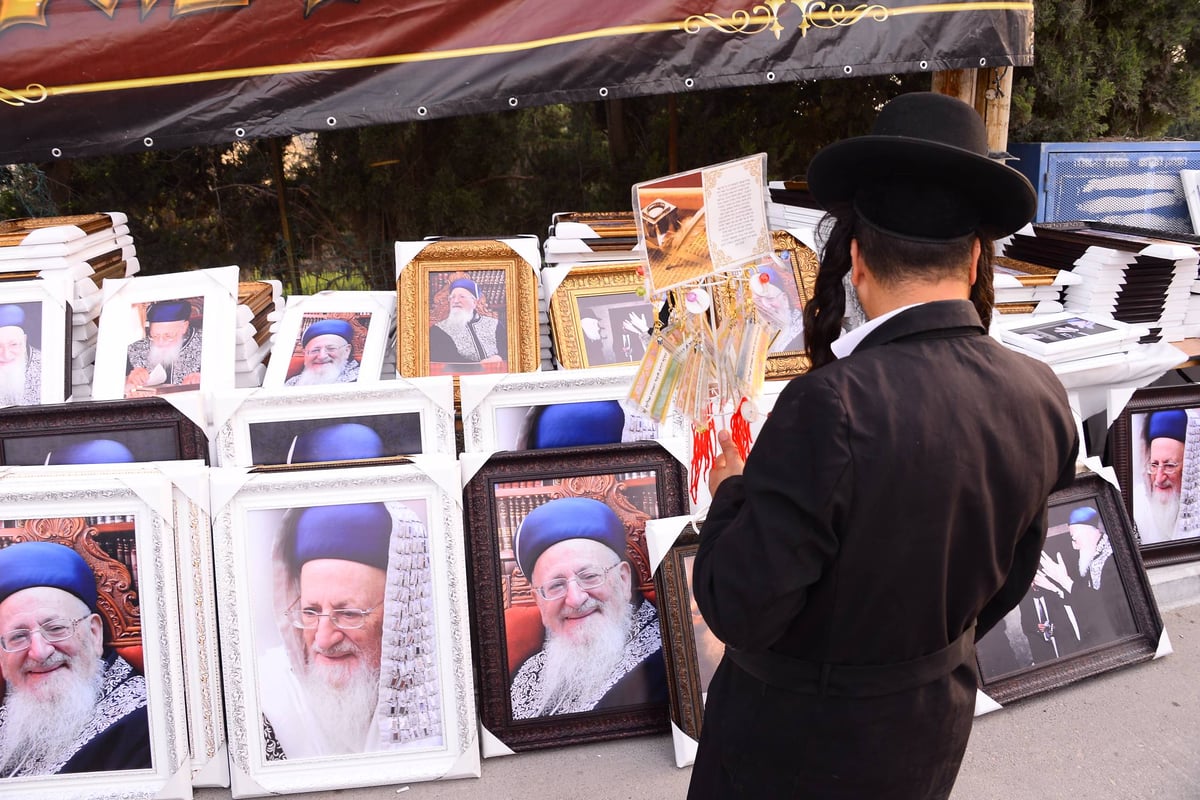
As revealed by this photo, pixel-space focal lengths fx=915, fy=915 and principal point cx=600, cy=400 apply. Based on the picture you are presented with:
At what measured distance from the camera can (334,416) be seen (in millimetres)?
2604

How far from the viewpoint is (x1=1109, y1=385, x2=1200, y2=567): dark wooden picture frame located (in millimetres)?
3234

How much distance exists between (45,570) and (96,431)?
43 centimetres

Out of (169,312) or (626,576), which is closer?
(626,576)

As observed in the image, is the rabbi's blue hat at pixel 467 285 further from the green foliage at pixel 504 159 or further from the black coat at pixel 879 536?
the green foliage at pixel 504 159

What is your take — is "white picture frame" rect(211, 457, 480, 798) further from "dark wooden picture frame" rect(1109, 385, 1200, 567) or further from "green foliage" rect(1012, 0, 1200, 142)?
"green foliage" rect(1012, 0, 1200, 142)

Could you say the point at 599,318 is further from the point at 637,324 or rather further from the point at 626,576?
the point at 626,576

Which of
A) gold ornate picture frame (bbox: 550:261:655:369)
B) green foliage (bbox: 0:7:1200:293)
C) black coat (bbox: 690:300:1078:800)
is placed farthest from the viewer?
green foliage (bbox: 0:7:1200:293)

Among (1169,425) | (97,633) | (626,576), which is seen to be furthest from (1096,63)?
(97,633)

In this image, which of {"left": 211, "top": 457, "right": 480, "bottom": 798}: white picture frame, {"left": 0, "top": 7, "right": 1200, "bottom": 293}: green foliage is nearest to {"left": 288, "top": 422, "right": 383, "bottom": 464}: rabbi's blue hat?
{"left": 211, "top": 457, "right": 480, "bottom": 798}: white picture frame

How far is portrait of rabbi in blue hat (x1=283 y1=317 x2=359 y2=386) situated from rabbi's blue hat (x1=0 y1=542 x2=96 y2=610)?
81cm

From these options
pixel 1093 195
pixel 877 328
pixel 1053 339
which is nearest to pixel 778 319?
pixel 877 328

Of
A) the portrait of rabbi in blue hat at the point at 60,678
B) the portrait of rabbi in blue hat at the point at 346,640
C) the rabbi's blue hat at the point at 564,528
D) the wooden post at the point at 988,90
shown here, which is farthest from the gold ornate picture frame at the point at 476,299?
the wooden post at the point at 988,90

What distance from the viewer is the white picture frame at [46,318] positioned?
2.85m

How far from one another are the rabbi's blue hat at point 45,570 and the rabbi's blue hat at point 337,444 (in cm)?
58
